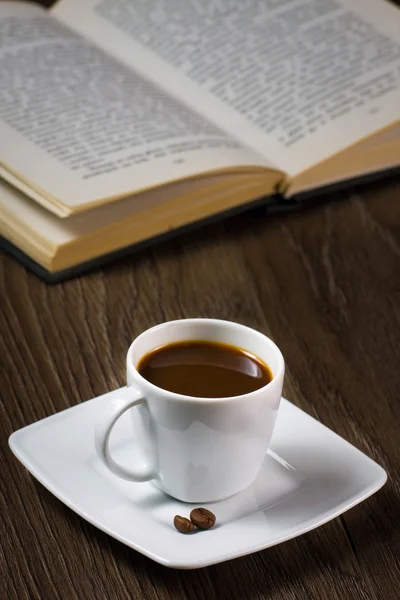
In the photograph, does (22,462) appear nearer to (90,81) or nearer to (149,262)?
(149,262)

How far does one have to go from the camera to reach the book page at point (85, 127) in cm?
89

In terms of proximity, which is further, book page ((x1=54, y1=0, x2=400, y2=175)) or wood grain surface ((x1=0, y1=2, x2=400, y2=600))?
book page ((x1=54, y1=0, x2=400, y2=175))

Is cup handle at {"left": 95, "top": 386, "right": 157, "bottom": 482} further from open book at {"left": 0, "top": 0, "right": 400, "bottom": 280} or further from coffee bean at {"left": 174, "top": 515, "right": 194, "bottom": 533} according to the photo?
open book at {"left": 0, "top": 0, "right": 400, "bottom": 280}

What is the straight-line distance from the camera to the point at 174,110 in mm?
1056

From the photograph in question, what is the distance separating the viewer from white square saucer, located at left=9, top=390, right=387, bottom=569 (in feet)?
1.79

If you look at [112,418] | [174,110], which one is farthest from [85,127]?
[112,418]

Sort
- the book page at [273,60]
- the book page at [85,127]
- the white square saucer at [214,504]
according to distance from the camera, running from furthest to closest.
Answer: the book page at [273,60], the book page at [85,127], the white square saucer at [214,504]

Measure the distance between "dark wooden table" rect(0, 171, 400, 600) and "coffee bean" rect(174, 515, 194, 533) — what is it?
3 centimetres

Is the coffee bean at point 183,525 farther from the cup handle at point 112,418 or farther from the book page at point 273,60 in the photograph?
the book page at point 273,60

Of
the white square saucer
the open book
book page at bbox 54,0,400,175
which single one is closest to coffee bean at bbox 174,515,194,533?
the white square saucer

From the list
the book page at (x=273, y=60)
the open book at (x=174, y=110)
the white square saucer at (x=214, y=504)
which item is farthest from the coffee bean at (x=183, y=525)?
the book page at (x=273, y=60)

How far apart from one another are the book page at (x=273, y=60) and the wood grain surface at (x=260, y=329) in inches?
3.6

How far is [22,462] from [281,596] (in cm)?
19

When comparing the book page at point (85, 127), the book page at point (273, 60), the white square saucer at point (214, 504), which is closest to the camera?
the white square saucer at point (214, 504)
